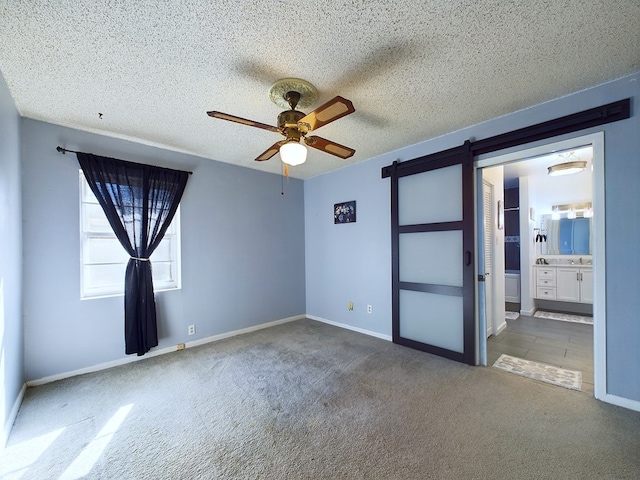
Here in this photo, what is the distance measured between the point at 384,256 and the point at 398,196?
0.82 meters

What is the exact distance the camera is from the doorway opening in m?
2.19

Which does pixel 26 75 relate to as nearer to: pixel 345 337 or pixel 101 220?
pixel 101 220

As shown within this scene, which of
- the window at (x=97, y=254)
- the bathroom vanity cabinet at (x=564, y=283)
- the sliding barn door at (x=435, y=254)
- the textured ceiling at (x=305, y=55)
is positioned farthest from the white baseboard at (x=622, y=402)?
the window at (x=97, y=254)

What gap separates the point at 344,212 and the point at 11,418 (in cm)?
383

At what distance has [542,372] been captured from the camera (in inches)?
105

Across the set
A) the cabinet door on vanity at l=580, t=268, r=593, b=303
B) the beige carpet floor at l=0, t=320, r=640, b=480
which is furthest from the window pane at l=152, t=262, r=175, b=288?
the cabinet door on vanity at l=580, t=268, r=593, b=303

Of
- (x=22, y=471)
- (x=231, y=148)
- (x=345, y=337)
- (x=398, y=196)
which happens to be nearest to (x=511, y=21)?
(x=398, y=196)

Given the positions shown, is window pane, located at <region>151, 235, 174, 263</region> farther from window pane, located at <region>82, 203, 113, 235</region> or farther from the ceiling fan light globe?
the ceiling fan light globe

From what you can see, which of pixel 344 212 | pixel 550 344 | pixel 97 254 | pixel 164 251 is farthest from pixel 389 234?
pixel 97 254

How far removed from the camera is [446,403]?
7.11ft

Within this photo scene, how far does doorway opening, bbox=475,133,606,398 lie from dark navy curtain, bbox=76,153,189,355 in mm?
3592

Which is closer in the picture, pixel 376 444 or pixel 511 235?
pixel 376 444

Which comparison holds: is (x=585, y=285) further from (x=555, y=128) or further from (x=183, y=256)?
(x=183, y=256)

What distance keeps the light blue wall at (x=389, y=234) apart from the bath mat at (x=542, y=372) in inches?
14.2
